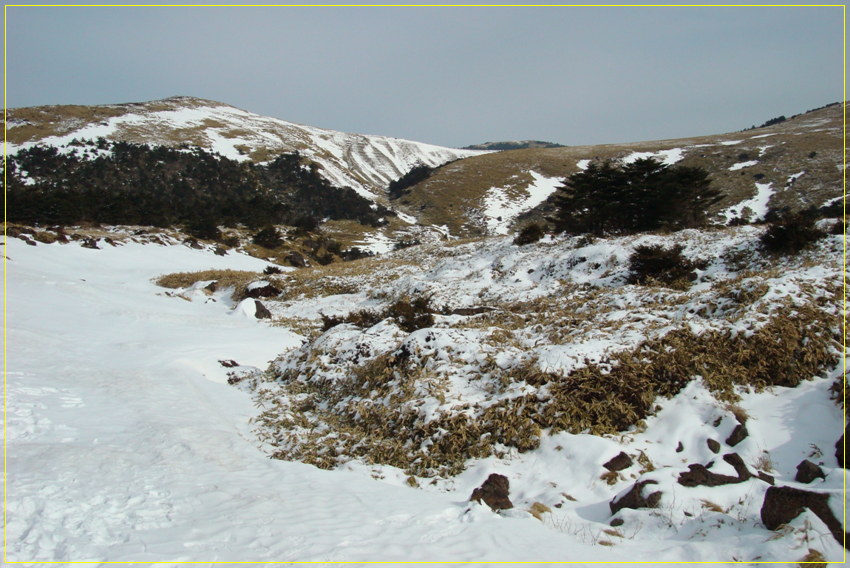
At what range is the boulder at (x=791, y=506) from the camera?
2852 millimetres

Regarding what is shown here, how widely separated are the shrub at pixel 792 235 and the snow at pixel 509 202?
52.9 m

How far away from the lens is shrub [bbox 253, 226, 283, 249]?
40.8 metres

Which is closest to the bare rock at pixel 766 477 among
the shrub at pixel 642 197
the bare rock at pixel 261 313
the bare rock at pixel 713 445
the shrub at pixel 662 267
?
the bare rock at pixel 713 445

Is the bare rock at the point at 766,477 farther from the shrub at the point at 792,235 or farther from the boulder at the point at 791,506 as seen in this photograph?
the shrub at the point at 792,235

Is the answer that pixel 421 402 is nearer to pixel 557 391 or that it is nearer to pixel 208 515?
pixel 557 391

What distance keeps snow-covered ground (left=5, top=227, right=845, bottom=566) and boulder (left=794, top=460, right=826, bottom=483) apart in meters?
0.09

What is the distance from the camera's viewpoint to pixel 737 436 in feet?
14.1

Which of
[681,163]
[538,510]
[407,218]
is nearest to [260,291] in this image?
[538,510]

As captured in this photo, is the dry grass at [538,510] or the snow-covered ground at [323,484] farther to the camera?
the dry grass at [538,510]

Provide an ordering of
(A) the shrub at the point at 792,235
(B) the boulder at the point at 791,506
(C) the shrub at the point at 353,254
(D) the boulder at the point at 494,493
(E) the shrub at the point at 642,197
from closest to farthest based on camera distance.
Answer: (B) the boulder at the point at 791,506 → (D) the boulder at the point at 494,493 → (A) the shrub at the point at 792,235 → (E) the shrub at the point at 642,197 → (C) the shrub at the point at 353,254

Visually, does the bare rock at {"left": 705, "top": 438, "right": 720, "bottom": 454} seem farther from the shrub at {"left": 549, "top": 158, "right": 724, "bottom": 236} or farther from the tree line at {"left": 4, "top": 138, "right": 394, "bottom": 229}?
the tree line at {"left": 4, "top": 138, "right": 394, "bottom": 229}

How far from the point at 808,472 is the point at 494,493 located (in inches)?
107

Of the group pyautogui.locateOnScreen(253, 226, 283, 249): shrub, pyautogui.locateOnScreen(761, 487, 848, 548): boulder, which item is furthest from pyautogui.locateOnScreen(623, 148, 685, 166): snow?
pyautogui.locateOnScreen(761, 487, 848, 548): boulder

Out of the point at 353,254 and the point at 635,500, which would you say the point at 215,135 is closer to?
the point at 353,254
